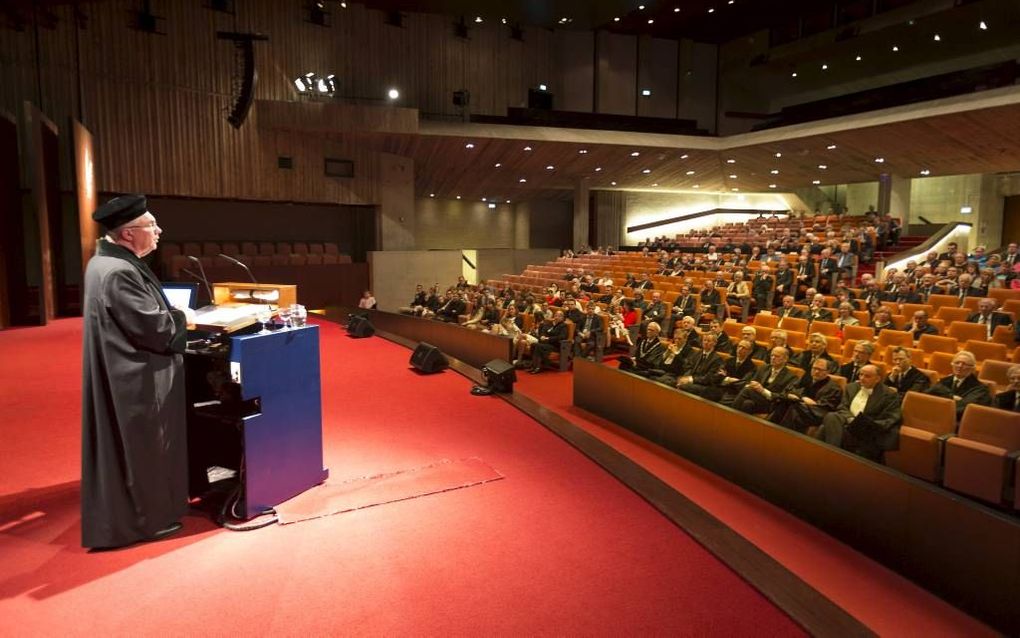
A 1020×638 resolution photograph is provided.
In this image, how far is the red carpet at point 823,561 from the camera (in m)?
2.40

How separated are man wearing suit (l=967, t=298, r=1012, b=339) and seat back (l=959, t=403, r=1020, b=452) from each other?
126 inches

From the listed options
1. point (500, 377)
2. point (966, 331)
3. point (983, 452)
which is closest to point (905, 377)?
point (983, 452)

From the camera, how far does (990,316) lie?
6.05 m

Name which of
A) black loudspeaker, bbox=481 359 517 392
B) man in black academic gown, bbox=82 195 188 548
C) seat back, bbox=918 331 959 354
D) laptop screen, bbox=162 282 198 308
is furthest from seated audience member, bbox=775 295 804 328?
man in black academic gown, bbox=82 195 188 548

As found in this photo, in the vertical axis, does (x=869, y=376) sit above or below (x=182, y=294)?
below

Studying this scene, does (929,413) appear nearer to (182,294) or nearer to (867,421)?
(867,421)

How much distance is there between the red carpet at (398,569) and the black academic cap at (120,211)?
1268 millimetres

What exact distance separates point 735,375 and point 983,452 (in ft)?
6.65

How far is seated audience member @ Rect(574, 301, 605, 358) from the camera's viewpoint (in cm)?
743

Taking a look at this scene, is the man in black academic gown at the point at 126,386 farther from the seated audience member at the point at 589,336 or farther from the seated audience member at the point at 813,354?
the seated audience member at the point at 589,336


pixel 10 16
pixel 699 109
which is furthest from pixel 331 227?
pixel 699 109

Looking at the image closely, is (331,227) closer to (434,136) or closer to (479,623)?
(434,136)

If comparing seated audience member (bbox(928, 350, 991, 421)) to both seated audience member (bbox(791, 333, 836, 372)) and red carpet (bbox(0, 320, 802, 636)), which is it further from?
red carpet (bbox(0, 320, 802, 636))

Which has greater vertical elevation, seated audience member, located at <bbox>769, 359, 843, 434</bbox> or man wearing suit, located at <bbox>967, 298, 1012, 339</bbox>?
man wearing suit, located at <bbox>967, 298, 1012, 339</bbox>
